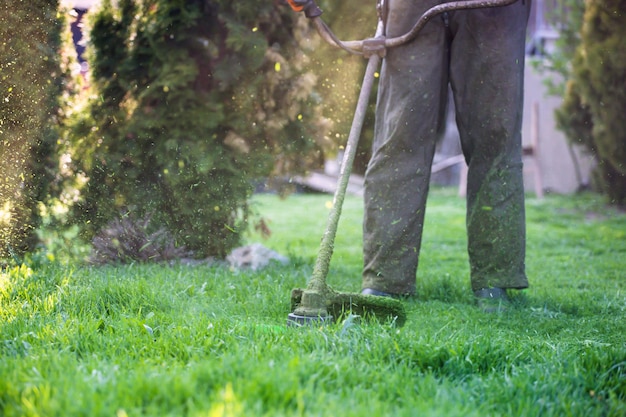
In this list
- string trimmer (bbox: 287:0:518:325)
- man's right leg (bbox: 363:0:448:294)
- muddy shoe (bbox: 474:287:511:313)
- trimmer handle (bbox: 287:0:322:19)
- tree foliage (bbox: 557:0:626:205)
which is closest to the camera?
string trimmer (bbox: 287:0:518:325)

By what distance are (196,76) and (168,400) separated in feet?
9.35

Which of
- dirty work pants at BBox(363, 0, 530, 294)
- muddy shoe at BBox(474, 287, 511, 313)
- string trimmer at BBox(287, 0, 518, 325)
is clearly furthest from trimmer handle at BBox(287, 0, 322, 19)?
muddy shoe at BBox(474, 287, 511, 313)

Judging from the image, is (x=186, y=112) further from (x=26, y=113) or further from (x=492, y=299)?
(x=492, y=299)

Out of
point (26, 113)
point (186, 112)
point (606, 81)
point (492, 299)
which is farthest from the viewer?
point (606, 81)

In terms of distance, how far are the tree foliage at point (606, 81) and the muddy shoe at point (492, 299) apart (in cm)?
434

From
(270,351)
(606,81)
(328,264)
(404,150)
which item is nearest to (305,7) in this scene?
(404,150)

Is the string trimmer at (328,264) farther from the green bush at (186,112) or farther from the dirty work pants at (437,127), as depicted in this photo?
the green bush at (186,112)

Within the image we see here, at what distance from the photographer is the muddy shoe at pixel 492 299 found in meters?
3.20

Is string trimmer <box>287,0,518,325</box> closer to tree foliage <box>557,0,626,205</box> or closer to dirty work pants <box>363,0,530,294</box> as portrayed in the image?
dirty work pants <box>363,0,530,294</box>

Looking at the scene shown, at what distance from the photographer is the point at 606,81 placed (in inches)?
295

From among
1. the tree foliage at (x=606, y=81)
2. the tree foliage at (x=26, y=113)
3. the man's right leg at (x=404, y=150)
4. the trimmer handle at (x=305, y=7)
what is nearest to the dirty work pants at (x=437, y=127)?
the man's right leg at (x=404, y=150)

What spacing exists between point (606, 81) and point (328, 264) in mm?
5845

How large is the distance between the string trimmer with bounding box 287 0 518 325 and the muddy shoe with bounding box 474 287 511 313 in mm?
681

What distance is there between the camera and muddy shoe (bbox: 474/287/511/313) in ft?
10.5
